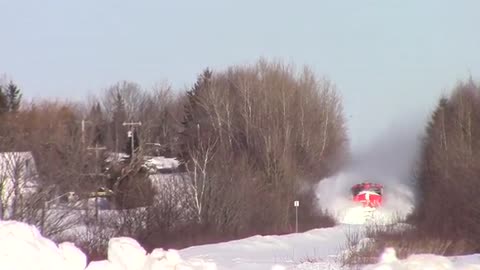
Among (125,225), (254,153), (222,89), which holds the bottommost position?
(125,225)

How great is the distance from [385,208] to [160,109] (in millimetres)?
41122

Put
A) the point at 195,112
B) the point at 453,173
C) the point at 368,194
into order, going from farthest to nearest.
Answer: the point at 195,112 → the point at 368,194 → the point at 453,173

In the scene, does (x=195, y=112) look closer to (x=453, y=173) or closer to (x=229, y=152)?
(x=229, y=152)

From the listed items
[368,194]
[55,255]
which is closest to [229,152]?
[368,194]

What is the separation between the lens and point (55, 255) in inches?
323

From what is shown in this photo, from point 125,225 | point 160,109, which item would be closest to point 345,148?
point 125,225

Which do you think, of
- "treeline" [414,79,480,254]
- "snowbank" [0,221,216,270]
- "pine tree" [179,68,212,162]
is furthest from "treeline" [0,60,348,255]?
"snowbank" [0,221,216,270]

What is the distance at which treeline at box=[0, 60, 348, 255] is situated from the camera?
115 ft

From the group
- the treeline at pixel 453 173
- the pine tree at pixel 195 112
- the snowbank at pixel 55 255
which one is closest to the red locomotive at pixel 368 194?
the treeline at pixel 453 173

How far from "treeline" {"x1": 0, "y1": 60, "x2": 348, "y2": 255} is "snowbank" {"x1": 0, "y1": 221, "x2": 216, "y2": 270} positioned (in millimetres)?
17110

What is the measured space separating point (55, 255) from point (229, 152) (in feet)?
124

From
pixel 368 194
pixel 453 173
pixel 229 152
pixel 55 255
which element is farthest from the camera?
pixel 368 194

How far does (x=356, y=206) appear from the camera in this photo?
164 ft

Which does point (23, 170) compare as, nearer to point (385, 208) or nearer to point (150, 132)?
point (385, 208)
